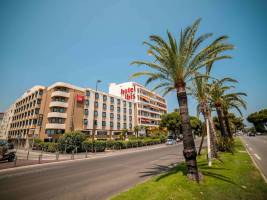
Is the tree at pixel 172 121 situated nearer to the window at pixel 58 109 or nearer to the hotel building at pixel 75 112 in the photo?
the hotel building at pixel 75 112

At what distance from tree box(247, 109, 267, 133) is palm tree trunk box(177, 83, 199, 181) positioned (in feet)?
312

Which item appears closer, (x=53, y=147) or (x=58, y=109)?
(x=53, y=147)

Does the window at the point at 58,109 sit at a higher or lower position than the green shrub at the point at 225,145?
higher

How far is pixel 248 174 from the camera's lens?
912 centimetres

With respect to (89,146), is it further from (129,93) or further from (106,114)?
(129,93)

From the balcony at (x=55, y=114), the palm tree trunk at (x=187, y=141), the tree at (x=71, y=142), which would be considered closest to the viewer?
the palm tree trunk at (x=187, y=141)

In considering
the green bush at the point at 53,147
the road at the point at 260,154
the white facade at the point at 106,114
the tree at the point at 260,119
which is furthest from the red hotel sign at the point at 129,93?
the tree at the point at 260,119

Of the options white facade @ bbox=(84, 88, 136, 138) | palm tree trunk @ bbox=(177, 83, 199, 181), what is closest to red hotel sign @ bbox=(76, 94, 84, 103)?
Result: white facade @ bbox=(84, 88, 136, 138)

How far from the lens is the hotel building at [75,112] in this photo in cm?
4466

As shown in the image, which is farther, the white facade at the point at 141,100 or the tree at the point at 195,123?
the tree at the point at 195,123

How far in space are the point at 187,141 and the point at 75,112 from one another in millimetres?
44213

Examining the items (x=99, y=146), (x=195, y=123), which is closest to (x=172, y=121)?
(x=195, y=123)

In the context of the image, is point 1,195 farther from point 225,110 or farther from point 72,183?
point 225,110

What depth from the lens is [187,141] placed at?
29.2ft
